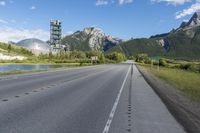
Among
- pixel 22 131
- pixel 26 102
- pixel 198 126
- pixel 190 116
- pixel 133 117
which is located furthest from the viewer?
pixel 26 102

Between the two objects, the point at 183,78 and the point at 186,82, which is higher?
the point at 186,82

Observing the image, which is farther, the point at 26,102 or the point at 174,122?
the point at 26,102

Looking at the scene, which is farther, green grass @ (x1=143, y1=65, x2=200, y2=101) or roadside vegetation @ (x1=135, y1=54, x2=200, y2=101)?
roadside vegetation @ (x1=135, y1=54, x2=200, y2=101)

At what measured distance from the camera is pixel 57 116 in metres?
10.6

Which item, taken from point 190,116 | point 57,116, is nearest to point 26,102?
point 57,116

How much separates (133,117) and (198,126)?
6.82ft

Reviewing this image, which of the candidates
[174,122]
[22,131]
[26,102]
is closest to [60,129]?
[22,131]

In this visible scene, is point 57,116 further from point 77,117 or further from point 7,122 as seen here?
point 7,122

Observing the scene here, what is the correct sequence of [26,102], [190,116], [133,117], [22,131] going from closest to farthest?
[22,131] → [133,117] → [190,116] → [26,102]

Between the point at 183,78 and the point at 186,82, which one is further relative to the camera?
the point at 183,78

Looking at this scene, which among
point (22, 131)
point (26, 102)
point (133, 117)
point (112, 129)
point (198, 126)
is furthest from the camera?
point (26, 102)

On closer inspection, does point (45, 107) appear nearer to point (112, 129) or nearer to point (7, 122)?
point (7, 122)

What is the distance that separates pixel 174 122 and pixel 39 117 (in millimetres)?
4135

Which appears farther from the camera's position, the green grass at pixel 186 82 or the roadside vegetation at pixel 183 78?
the roadside vegetation at pixel 183 78
